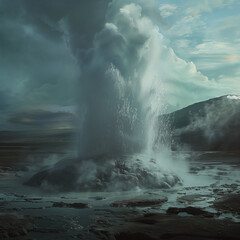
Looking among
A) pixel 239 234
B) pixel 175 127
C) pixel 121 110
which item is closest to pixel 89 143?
pixel 121 110

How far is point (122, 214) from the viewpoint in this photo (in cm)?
1175

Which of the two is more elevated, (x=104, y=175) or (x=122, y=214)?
(x=104, y=175)

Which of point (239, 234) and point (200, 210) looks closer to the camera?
point (239, 234)

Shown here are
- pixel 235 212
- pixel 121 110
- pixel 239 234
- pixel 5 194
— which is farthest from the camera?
pixel 121 110

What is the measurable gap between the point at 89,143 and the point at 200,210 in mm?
11232

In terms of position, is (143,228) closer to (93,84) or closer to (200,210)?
(200,210)

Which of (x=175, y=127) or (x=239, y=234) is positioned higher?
(x=175, y=127)

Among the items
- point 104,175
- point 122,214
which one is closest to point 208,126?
point 104,175

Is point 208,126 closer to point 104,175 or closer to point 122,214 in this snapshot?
point 104,175

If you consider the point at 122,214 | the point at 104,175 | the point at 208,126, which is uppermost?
the point at 208,126

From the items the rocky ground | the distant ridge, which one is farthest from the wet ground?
the distant ridge

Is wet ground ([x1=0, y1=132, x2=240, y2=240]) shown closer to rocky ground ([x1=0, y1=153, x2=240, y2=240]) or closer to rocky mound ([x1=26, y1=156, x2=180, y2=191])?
rocky ground ([x1=0, y1=153, x2=240, y2=240])

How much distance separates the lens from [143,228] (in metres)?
9.91

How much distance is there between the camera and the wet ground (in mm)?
9477
